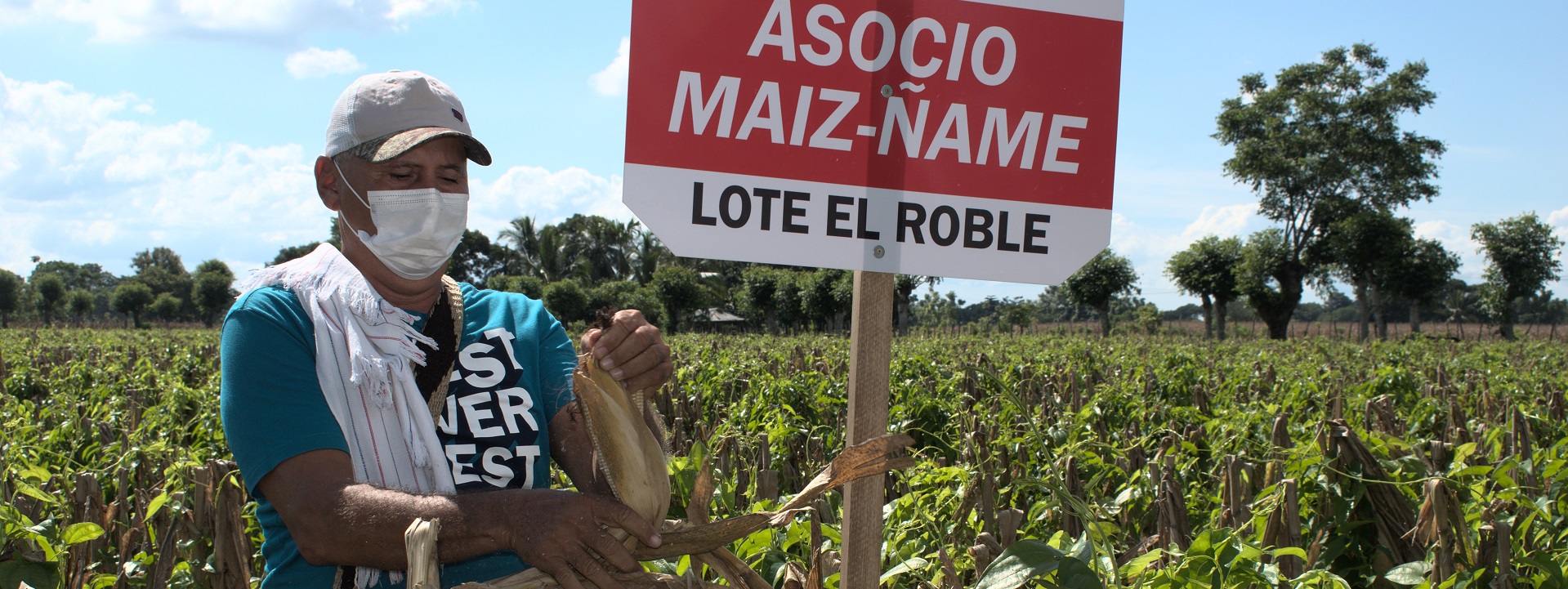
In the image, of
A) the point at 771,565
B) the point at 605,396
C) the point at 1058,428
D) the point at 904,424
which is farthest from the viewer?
the point at 904,424

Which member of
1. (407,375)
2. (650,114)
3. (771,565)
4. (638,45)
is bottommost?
(771,565)

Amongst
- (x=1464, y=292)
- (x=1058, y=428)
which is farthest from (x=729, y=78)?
(x=1464, y=292)

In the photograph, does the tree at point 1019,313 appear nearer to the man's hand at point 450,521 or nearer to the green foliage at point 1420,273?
the green foliage at point 1420,273

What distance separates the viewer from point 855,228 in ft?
5.16

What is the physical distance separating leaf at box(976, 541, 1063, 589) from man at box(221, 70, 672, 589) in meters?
0.57

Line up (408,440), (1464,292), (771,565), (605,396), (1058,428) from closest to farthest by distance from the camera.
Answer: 1. (605,396)
2. (408,440)
3. (771,565)
4. (1058,428)
5. (1464,292)

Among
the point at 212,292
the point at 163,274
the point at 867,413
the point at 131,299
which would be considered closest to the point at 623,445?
the point at 867,413

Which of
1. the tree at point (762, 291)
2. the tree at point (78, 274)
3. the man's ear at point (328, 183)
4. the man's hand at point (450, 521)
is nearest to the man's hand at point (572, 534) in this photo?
the man's hand at point (450, 521)

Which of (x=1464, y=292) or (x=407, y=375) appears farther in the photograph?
(x=1464, y=292)

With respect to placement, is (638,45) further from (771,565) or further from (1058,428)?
(1058,428)

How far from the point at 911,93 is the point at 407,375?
3.24ft

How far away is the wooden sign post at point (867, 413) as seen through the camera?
5.11 feet

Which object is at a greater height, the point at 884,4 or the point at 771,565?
the point at 884,4

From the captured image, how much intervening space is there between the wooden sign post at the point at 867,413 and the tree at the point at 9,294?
3385 inches
